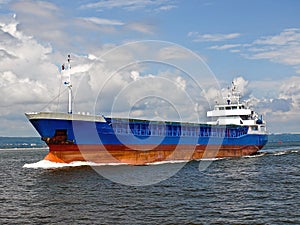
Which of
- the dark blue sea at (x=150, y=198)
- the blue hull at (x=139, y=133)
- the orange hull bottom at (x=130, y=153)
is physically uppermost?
the blue hull at (x=139, y=133)

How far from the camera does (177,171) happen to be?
38000 mm

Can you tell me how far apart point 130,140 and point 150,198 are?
→ 2003 cm

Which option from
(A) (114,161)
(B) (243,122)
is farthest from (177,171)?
(B) (243,122)

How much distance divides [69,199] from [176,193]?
268 inches

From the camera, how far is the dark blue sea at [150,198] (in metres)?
19.1

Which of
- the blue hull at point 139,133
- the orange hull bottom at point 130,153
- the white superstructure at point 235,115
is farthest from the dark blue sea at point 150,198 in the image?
the white superstructure at point 235,115

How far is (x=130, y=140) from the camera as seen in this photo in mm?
43688

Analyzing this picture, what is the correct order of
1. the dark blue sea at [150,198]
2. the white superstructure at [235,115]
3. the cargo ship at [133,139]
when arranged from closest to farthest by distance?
the dark blue sea at [150,198]
the cargo ship at [133,139]
the white superstructure at [235,115]

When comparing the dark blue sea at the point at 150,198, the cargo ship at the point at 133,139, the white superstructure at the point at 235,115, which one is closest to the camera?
the dark blue sea at the point at 150,198

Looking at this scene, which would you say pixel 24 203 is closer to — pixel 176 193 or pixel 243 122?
pixel 176 193

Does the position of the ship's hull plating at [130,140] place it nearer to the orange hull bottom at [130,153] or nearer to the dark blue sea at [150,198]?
the orange hull bottom at [130,153]

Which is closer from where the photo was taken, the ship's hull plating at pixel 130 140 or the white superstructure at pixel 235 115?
the ship's hull plating at pixel 130 140

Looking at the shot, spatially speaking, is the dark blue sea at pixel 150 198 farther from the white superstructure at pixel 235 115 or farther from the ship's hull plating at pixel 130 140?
the white superstructure at pixel 235 115

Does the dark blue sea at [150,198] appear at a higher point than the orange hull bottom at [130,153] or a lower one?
lower
